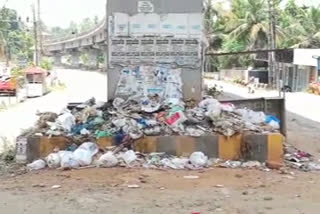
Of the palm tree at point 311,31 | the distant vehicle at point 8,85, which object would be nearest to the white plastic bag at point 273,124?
the distant vehicle at point 8,85

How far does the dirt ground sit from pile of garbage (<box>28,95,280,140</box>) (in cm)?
97

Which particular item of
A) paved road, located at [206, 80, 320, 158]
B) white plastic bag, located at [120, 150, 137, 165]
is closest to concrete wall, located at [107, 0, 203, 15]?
white plastic bag, located at [120, 150, 137, 165]

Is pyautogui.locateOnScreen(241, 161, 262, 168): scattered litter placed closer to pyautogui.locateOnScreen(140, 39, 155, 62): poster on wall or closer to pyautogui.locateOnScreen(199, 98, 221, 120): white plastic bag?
pyautogui.locateOnScreen(199, 98, 221, 120): white plastic bag

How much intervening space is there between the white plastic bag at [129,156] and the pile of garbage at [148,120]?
375mm

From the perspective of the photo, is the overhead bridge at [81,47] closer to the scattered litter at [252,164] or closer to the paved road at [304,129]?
the paved road at [304,129]

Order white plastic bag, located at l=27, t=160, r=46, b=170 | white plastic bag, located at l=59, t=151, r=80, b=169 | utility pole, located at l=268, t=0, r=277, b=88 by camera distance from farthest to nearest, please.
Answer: utility pole, located at l=268, t=0, r=277, b=88
white plastic bag, located at l=27, t=160, r=46, b=170
white plastic bag, located at l=59, t=151, r=80, b=169

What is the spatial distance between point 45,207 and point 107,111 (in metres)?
4.26

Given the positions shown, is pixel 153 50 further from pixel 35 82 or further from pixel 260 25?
pixel 260 25

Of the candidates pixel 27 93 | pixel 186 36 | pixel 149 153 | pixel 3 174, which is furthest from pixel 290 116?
pixel 27 93

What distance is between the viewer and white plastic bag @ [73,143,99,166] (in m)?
9.80

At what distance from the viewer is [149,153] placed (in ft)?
33.7

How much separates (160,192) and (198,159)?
76.9 inches

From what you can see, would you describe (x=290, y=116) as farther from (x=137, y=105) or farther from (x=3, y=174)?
(x=3, y=174)

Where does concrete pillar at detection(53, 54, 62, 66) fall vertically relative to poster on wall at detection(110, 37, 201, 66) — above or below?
below
